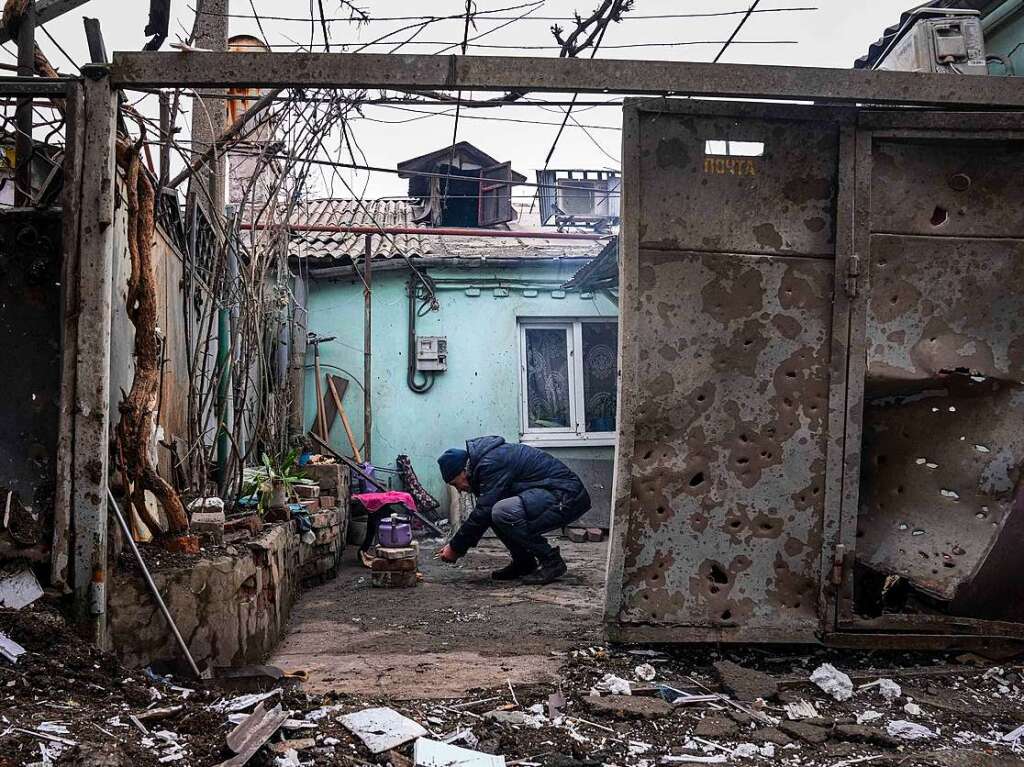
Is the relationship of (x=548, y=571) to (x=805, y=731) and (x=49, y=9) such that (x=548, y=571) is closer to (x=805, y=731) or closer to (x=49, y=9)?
(x=805, y=731)

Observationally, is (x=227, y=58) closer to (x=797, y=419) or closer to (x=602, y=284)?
(x=797, y=419)

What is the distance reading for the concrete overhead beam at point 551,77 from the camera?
148 inches

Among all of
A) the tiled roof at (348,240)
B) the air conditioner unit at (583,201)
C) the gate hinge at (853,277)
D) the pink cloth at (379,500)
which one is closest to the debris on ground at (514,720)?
the gate hinge at (853,277)

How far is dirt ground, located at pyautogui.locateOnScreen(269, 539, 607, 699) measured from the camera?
4.08 metres

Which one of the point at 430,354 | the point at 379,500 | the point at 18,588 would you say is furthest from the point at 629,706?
the point at 430,354

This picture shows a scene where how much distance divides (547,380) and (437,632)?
20.0 feet

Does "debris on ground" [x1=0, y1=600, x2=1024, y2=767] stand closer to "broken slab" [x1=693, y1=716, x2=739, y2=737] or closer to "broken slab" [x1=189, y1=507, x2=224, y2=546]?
"broken slab" [x1=693, y1=716, x2=739, y2=737]

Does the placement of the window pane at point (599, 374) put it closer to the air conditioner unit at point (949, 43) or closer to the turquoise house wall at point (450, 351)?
the turquoise house wall at point (450, 351)

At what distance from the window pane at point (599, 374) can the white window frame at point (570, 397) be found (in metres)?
0.08

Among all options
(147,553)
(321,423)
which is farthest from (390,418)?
(147,553)

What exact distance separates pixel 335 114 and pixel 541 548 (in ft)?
12.3

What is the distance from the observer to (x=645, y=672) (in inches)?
156

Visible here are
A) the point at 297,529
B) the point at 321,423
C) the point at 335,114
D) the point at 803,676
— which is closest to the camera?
the point at 803,676

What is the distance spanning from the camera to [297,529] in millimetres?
6367
